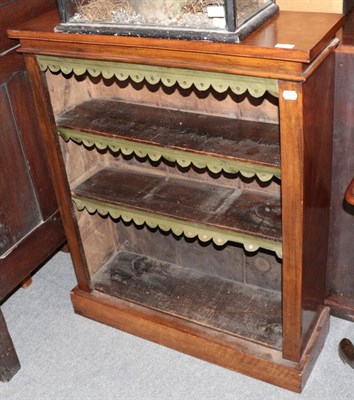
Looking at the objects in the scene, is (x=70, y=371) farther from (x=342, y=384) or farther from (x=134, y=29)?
(x=134, y=29)

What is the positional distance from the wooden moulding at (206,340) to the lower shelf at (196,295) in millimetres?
29

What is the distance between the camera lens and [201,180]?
7.42 ft

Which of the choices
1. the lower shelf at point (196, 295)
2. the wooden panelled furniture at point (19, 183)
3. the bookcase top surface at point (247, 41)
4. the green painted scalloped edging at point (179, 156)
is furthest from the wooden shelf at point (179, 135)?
the lower shelf at point (196, 295)

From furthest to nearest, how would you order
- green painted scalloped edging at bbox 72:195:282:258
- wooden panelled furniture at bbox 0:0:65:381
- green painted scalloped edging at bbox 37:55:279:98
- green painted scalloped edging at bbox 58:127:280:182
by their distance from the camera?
wooden panelled furniture at bbox 0:0:65:381 → green painted scalloped edging at bbox 72:195:282:258 → green painted scalloped edging at bbox 58:127:280:182 → green painted scalloped edging at bbox 37:55:279:98

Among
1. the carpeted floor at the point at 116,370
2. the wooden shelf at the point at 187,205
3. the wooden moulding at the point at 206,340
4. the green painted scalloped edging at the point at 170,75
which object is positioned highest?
the green painted scalloped edging at the point at 170,75

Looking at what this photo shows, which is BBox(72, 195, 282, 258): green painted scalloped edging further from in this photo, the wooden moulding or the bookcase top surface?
the bookcase top surface

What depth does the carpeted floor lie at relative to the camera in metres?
2.16

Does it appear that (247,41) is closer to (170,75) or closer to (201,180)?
(170,75)

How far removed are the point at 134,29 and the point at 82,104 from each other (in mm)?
609

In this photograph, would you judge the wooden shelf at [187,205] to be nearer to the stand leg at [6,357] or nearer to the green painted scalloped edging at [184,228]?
the green painted scalloped edging at [184,228]

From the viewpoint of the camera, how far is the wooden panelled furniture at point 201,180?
1.67m

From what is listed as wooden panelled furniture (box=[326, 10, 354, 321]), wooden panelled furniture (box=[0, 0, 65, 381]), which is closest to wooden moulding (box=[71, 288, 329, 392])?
wooden panelled furniture (box=[326, 10, 354, 321])

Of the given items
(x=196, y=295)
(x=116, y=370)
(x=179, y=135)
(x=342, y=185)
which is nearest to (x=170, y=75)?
(x=179, y=135)

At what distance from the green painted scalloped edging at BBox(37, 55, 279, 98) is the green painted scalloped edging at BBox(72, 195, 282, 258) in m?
0.49
